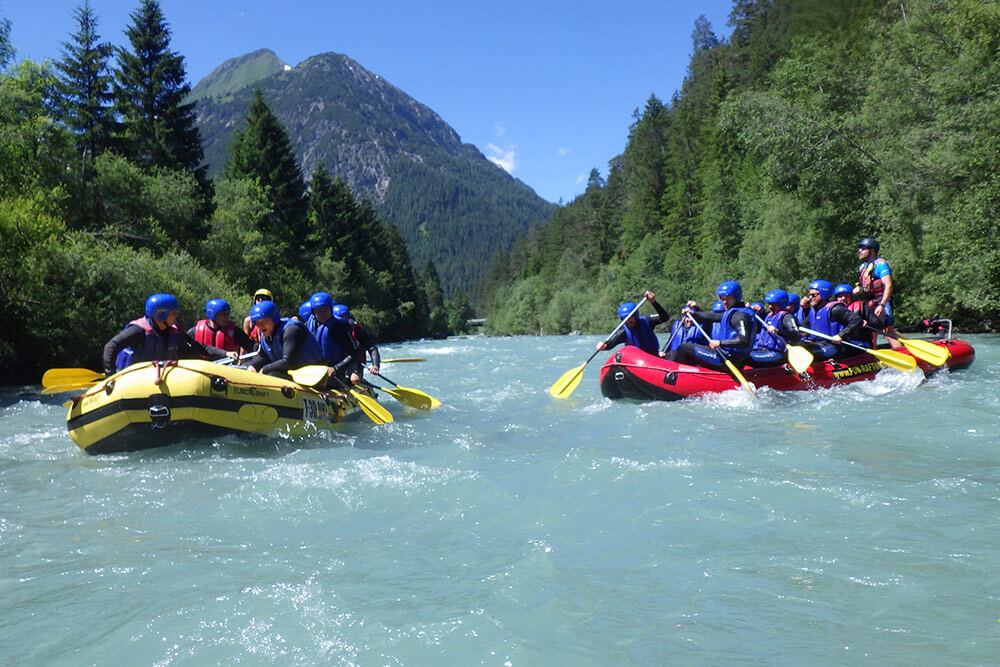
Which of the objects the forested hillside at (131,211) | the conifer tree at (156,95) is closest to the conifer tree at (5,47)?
the forested hillside at (131,211)

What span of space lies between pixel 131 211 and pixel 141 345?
59.6 ft

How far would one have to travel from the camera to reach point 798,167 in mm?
24141

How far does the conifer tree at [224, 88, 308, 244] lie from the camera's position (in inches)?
1385

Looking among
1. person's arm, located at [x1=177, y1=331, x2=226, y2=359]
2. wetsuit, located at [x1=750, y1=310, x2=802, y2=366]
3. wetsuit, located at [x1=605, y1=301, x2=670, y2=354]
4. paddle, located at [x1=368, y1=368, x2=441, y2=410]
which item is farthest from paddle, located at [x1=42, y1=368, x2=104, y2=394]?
wetsuit, located at [x1=750, y1=310, x2=802, y2=366]

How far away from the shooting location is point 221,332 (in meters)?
9.35

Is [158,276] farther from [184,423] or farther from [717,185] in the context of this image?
[717,185]

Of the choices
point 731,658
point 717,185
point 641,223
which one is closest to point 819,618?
point 731,658

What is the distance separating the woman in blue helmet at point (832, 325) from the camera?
9.90m

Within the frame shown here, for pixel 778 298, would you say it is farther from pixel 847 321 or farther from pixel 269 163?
pixel 269 163

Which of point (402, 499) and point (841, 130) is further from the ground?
point (841, 130)

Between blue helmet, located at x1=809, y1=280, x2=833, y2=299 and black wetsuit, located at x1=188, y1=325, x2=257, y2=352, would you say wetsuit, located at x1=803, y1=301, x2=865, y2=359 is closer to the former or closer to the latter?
blue helmet, located at x1=809, y1=280, x2=833, y2=299

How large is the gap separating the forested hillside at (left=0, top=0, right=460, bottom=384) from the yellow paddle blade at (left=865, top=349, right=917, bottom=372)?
50.6 ft

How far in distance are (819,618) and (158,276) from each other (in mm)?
16598

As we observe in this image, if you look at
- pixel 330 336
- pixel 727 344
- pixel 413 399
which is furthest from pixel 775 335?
pixel 330 336
